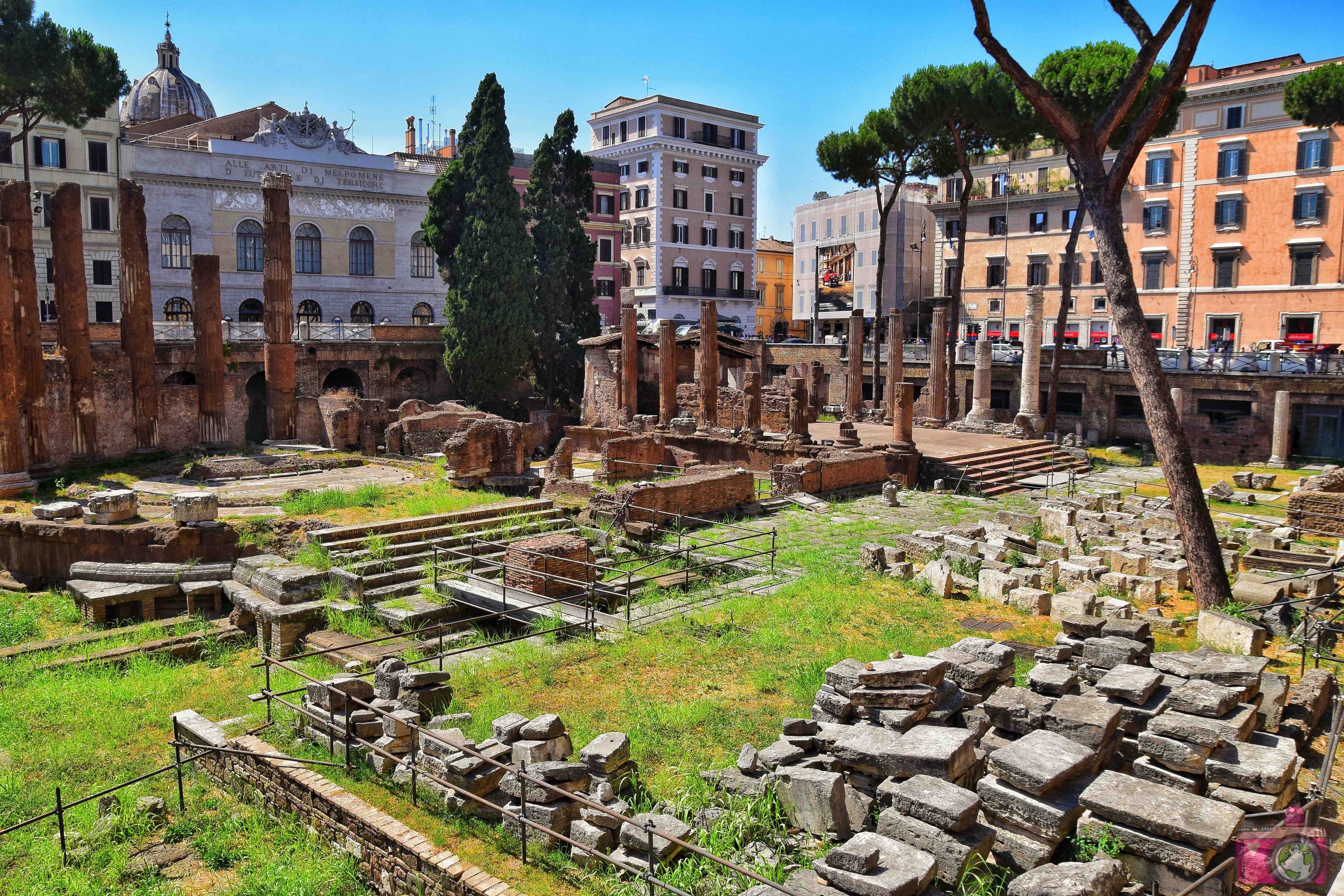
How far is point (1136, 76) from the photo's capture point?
13.3m

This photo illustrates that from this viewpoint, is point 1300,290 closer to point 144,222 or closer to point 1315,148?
point 1315,148

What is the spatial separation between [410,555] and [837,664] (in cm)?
894

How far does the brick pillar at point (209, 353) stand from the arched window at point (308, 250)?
51.5 ft

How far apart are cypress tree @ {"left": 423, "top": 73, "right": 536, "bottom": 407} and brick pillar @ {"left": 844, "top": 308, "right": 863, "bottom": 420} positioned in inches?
491

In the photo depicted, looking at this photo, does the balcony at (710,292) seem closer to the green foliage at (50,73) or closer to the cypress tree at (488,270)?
the cypress tree at (488,270)

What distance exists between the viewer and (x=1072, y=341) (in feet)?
141

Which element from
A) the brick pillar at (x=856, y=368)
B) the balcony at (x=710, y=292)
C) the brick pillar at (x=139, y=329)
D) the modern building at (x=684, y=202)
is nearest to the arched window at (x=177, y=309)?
the brick pillar at (x=139, y=329)

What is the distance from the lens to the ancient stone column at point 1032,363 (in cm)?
3178

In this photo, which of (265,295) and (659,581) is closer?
(659,581)

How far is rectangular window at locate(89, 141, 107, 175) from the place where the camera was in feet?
133

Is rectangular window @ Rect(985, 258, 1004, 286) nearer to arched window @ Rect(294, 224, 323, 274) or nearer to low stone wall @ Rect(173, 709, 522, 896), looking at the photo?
arched window @ Rect(294, 224, 323, 274)

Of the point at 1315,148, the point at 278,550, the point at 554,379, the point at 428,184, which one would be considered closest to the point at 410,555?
the point at 278,550

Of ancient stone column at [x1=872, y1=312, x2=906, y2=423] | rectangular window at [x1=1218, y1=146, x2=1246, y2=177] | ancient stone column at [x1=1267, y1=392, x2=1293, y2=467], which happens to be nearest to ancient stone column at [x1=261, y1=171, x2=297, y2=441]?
ancient stone column at [x1=872, y1=312, x2=906, y2=423]

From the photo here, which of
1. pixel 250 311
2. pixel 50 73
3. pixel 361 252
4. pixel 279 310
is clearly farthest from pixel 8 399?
pixel 361 252
